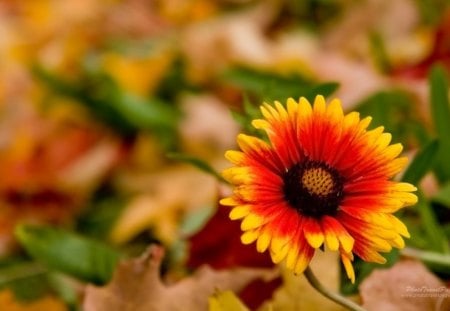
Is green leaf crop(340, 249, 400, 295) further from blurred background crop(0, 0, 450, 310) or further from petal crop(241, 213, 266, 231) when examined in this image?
petal crop(241, 213, 266, 231)

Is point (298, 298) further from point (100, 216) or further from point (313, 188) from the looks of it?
point (100, 216)

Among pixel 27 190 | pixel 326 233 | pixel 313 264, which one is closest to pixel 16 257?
pixel 27 190

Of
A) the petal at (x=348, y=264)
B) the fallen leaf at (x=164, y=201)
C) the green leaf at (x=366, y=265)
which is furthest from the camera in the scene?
the fallen leaf at (x=164, y=201)

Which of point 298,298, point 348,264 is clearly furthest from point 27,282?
point 348,264

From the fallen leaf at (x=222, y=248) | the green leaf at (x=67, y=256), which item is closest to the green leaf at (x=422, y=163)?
the fallen leaf at (x=222, y=248)

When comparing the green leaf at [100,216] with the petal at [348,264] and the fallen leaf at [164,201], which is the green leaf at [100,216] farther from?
the petal at [348,264]

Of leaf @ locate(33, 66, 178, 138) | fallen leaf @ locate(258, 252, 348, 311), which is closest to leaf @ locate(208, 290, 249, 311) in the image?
fallen leaf @ locate(258, 252, 348, 311)
